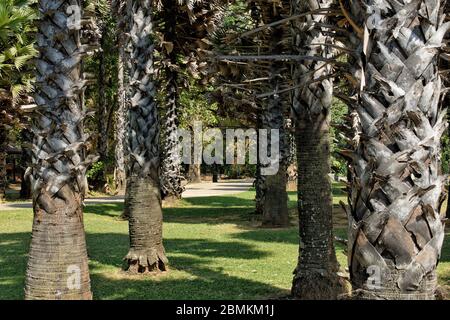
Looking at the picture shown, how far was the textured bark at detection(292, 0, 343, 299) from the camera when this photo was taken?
24.7ft

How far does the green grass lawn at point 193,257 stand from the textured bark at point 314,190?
0.45 m

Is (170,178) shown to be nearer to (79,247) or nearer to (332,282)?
(332,282)

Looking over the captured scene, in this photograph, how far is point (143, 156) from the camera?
10.8 m

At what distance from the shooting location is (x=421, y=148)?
8.09 ft

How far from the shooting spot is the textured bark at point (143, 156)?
34.4 feet

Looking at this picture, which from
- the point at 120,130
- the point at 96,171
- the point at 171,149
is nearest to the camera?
the point at 171,149

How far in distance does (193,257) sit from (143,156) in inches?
119

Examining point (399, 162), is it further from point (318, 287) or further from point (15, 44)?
point (15, 44)

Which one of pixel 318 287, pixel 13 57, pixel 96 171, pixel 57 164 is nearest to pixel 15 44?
pixel 13 57

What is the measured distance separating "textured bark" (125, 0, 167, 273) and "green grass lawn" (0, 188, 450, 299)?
53cm

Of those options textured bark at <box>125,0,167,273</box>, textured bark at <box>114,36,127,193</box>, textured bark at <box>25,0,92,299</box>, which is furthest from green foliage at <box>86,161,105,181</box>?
textured bark at <box>25,0,92,299</box>
